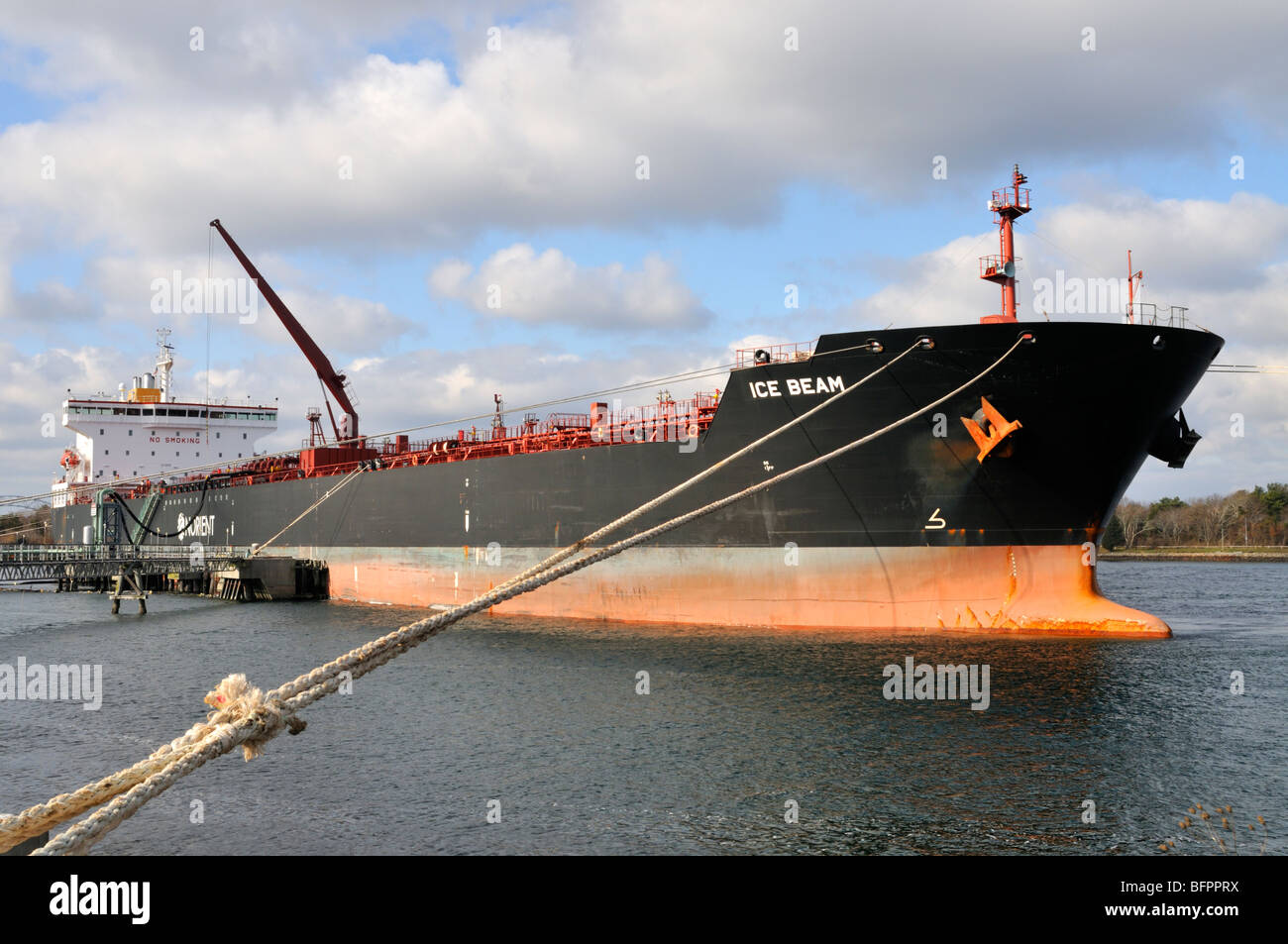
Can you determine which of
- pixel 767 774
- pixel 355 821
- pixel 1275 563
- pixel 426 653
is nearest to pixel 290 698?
pixel 355 821

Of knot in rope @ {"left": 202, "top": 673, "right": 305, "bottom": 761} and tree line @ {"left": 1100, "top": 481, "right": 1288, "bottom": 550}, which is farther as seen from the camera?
tree line @ {"left": 1100, "top": 481, "right": 1288, "bottom": 550}

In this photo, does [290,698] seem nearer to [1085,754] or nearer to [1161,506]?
[1085,754]

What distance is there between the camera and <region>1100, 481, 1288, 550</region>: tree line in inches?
2908

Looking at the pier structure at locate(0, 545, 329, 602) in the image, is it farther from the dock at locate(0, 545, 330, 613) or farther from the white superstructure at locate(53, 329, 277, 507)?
the white superstructure at locate(53, 329, 277, 507)

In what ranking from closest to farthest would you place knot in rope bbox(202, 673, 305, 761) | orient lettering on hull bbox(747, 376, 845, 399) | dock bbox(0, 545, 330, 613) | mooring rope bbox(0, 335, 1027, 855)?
mooring rope bbox(0, 335, 1027, 855)
knot in rope bbox(202, 673, 305, 761)
orient lettering on hull bbox(747, 376, 845, 399)
dock bbox(0, 545, 330, 613)

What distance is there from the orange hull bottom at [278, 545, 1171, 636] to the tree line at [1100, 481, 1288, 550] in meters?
64.5

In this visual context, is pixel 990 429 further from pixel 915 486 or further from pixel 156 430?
pixel 156 430

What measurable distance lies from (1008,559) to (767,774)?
8.70m

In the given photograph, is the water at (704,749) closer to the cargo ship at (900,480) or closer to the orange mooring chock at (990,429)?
the cargo ship at (900,480)

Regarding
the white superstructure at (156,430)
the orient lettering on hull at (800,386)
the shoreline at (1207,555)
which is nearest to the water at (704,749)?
the orient lettering on hull at (800,386)

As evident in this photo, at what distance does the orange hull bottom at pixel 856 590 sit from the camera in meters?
15.6

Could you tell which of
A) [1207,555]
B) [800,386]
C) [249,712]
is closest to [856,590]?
[800,386]

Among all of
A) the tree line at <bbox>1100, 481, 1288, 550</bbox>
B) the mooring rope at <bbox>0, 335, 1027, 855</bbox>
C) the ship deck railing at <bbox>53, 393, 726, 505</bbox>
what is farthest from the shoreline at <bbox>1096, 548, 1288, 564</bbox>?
the mooring rope at <bbox>0, 335, 1027, 855</bbox>

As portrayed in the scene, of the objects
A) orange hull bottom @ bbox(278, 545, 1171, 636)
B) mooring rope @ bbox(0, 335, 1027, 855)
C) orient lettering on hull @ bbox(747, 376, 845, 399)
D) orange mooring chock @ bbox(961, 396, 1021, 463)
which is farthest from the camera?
orient lettering on hull @ bbox(747, 376, 845, 399)
